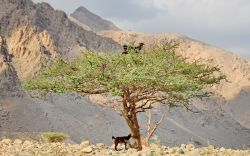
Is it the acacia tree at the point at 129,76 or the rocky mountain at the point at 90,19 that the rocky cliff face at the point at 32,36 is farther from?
the acacia tree at the point at 129,76

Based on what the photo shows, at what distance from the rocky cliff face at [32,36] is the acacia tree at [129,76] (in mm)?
67778

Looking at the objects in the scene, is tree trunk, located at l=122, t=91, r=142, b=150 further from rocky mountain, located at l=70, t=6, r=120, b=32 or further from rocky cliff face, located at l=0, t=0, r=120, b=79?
rocky mountain, located at l=70, t=6, r=120, b=32

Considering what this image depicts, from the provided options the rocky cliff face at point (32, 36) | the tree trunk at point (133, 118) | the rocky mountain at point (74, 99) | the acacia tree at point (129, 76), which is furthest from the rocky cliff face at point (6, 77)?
the tree trunk at point (133, 118)

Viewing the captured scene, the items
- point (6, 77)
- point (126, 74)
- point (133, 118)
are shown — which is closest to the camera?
point (126, 74)

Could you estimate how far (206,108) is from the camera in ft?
452

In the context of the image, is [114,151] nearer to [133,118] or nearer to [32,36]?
[133,118]

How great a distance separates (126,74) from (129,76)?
1.74 ft

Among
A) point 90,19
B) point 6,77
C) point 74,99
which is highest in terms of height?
point 90,19

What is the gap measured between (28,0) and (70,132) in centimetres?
4393

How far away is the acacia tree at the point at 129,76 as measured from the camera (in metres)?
19.1

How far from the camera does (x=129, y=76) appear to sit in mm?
18375

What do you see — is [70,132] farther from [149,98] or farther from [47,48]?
[149,98]

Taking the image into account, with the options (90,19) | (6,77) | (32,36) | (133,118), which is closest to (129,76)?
(133,118)

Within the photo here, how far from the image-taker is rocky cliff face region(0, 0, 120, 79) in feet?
325
